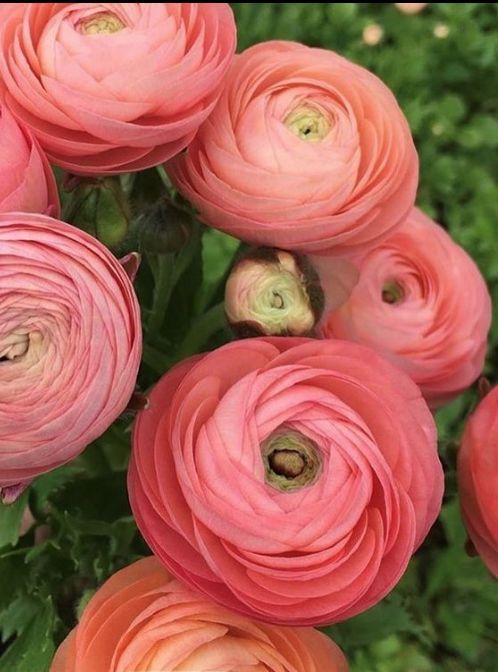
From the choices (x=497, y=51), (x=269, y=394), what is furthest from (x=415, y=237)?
(x=497, y=51)

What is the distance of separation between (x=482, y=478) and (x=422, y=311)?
0.52 feet

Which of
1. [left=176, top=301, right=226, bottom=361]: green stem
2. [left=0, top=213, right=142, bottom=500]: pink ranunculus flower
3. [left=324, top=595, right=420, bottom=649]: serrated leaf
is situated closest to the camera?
[left=0, top=213, right=142, bottom=500]: pink ranunculus flower

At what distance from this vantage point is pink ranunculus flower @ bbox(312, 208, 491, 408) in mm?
547

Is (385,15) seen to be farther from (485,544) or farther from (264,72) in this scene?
(485,544)

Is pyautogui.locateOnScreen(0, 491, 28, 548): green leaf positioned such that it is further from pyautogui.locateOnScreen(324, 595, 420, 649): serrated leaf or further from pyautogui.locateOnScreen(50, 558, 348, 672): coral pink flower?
pyautogui.locateOnScreen(324, 595, 420, 649): serrated leaf

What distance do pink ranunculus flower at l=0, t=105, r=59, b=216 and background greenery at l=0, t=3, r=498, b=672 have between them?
5 centimetres

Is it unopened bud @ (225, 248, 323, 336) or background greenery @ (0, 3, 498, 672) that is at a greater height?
unopened bud @ (225, 248, 323, 336)

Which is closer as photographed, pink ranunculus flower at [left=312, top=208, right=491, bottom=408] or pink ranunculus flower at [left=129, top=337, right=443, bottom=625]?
pink ranunculus flower at [left=129, top=337, right=443, bottom=625]

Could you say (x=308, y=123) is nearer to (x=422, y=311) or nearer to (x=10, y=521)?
(x=422, y=311)

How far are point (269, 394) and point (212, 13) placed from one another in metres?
0.20

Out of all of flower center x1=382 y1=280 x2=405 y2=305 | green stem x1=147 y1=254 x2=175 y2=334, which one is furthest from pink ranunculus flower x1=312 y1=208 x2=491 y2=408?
green stem x1=147 y1=254 x2=175 y2=334

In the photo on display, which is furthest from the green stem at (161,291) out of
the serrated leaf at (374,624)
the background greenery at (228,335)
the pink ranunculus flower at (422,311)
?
the serrated leaf at (374,624)

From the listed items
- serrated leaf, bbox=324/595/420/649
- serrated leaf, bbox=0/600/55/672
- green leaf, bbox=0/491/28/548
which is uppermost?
green leaf, bbox=0/491/28/548

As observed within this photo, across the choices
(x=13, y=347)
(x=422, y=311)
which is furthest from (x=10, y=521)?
(x=422, y=311)
